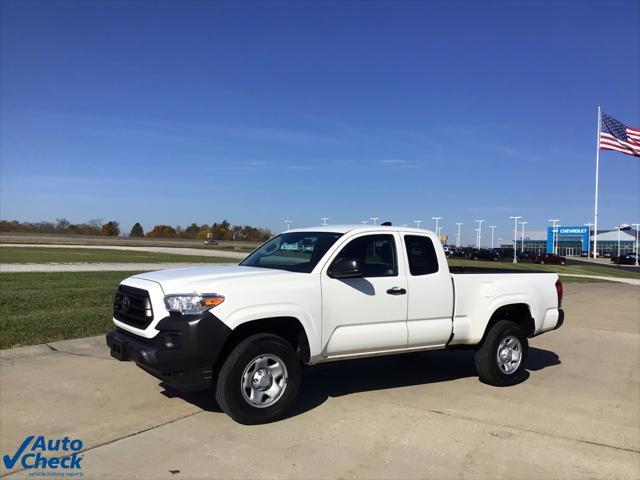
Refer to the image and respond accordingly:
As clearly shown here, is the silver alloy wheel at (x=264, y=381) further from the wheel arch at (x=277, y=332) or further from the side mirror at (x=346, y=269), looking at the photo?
the side mirror at (x=346, y=269)

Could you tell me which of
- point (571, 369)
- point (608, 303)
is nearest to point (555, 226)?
point (608, 303)

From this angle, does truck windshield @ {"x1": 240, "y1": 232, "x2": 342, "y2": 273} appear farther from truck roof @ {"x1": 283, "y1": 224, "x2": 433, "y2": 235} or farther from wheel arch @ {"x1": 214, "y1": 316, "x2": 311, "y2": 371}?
wheel arch @ {"x1": 214, "y1": 316, "x2": 311, "y2": 371}

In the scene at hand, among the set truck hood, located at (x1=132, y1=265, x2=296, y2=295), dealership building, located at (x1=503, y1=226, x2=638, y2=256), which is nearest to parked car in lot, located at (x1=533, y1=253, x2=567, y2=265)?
dealership building, located at (x1=503, y1=226, x2=638, y2=256)

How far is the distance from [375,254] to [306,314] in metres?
1.26

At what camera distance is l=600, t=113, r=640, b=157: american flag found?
138 ft

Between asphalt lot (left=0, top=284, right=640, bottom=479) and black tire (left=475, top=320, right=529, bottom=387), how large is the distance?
142 mm

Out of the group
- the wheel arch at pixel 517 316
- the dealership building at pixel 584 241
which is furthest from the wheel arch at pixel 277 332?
the dealership building at pixel 584 241

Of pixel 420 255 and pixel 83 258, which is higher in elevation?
pixel 420 255

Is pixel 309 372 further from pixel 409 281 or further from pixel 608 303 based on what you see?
pixel 608 303

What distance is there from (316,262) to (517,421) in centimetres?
250

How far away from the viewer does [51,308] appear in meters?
10.5

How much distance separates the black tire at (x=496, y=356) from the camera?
6570mm

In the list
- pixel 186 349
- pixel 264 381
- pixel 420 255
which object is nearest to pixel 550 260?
pixel 420 255

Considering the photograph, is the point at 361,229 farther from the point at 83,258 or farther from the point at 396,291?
the point at 83,258
